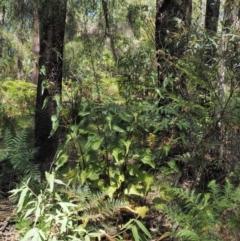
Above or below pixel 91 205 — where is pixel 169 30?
above

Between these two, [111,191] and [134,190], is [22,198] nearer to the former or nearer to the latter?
[111,191]

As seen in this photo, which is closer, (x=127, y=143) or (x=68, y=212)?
(x=68, y=212)

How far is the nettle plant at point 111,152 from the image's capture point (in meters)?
2.75

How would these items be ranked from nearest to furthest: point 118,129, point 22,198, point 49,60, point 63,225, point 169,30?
point 63,225 → point 22,198 → point 118,129 → point 169,30 → point 49,60

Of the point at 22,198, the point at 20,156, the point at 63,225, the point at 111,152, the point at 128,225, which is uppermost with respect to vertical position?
the point at 111,152

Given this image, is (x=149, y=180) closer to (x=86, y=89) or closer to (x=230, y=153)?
(x=230, y=153)

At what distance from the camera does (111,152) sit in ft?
9.00

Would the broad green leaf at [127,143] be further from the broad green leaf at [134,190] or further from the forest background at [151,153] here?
the broad green leaf at [134,190]

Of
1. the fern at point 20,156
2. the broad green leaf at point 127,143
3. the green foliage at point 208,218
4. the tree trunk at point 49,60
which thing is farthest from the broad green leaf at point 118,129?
the tree trunk at point 49,60

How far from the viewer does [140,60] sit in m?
3.61

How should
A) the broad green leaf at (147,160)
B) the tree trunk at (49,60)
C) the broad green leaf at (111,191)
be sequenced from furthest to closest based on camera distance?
the tree trunk at (49,60), the broad green leaf at (147,160), the broad green leaf at (111,191)

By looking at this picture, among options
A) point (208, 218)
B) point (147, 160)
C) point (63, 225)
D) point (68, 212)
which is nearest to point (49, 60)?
point (147, 160)

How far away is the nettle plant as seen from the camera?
2752 mm

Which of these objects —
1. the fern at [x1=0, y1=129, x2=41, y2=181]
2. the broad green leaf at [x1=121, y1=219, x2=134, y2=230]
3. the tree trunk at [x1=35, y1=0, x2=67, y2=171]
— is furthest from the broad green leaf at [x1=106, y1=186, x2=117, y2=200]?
the tree trunk at [x1=35, y1=0, x2=67, y2=171]
